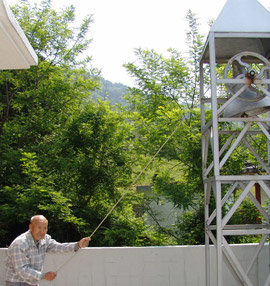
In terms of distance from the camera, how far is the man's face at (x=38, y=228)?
3.35 meters

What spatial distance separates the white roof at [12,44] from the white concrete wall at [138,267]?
8.01 ft

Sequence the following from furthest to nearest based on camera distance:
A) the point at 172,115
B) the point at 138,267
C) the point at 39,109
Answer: the point at 39,109
the point at 172,115
the point at 138,267

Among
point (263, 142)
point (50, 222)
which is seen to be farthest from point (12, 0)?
point (263, 142)

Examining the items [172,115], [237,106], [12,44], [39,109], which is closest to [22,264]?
[12,44]

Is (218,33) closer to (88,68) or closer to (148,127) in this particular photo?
(148,127)

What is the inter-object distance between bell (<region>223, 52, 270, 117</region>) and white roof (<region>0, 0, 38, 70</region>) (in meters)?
2.08

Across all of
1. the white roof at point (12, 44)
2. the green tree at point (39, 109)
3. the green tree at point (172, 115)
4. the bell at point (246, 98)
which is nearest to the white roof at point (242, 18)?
the bell at point (246, 98)

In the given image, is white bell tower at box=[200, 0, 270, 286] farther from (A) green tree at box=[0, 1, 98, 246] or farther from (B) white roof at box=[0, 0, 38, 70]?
(A) green tree at box=[0, 1, 98, 246]

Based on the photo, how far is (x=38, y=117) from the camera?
7836mm

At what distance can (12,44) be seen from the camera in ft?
9.05

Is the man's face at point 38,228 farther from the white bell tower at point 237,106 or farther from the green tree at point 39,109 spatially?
the green tree at point 39,109

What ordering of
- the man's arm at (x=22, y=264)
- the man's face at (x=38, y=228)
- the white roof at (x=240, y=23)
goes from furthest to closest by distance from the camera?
the white roof at (x=240, y=23), the man's face at (x=38, y=228), the man's arm at (x=22, y=264)

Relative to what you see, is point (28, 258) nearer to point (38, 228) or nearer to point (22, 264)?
point (22, 264)

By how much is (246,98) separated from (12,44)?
7.82ft
